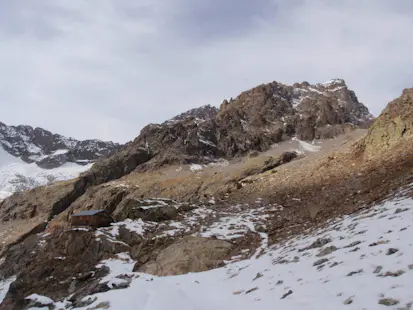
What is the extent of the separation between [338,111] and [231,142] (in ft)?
92.3

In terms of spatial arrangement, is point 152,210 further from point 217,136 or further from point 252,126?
point 252,126

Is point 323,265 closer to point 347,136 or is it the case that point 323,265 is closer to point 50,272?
point 50,272

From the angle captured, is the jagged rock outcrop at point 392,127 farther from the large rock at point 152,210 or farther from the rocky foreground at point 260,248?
the large rock at point 152,210

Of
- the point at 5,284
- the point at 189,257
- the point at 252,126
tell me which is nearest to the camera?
the point at 189,257

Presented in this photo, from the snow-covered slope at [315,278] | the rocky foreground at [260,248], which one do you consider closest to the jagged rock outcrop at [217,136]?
the rocky foreground at [260,248]

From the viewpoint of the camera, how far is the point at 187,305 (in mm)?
9789

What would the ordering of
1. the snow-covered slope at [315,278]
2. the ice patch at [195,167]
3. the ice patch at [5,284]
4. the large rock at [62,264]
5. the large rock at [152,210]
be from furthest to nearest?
the ice patch at [195,167], the large rock at [152,210], the ice patch at [5,284], the large rock at [62,264], the snow-covered slope at [315,278]

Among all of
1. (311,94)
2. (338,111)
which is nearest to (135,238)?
(338,111)

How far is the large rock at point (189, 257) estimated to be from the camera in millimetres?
16680

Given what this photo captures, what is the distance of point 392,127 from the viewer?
1214 inches

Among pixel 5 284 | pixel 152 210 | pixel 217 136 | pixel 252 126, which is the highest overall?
pixel 252 126

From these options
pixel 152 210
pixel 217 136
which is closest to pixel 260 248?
pixel 152 210

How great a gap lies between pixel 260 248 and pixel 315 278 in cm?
845

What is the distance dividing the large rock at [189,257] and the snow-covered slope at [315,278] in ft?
5.97
